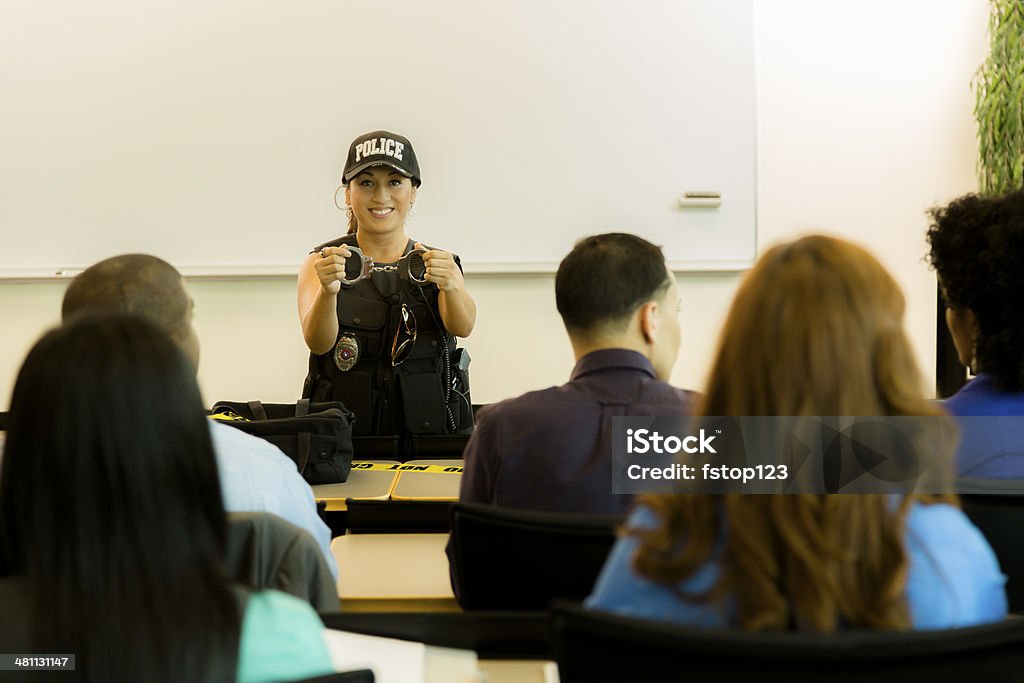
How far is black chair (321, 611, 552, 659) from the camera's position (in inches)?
52.2

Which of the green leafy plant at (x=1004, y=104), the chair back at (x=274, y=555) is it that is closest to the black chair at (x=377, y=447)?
the chair back at (x=274, y=555)

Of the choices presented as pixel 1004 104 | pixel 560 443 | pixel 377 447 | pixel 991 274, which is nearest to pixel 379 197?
pixel 377 447

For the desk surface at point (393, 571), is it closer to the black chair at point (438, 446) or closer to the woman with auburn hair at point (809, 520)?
the black chair at point (438, 446)

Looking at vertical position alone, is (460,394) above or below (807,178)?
below

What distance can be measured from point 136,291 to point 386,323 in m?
1.55

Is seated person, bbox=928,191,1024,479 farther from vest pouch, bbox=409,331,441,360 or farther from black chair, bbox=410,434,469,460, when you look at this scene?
vest pouch, bbox=409,331,441,360

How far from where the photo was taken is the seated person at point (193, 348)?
→ 57.9 inches

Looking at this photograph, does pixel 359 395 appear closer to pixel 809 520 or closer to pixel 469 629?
pixel 469 629

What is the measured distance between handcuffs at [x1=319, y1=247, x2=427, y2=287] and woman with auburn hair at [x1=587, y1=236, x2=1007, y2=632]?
211 cm

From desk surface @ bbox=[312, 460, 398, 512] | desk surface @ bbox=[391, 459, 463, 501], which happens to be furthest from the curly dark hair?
desk surface @ bbox=[312, 460, 398, 512]

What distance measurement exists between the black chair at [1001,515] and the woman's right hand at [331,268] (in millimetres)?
1927

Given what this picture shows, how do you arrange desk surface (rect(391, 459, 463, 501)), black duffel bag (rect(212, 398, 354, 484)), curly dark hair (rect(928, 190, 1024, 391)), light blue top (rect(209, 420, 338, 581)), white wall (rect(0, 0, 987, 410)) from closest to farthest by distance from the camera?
light blue top (rect(209, 420, 338, 581)) < curly dark hair (rect(928, 190, 1024, 391)) < desk surface (rect(391, 459, 463, 501)) < black duffel bag (rect(212, 398, 354, 484)) < white wall (rect(0, 0, 987, 410))

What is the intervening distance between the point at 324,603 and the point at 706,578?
0.61 metres

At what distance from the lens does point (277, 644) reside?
3.02 ft
